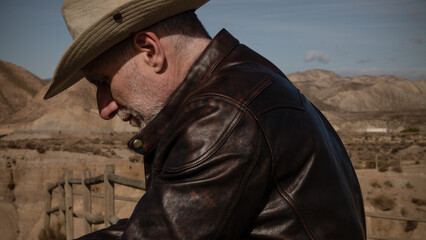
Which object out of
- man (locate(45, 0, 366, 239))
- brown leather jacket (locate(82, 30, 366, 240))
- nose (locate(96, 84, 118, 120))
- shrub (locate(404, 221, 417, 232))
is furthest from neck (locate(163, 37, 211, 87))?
shrub (locate(404, 221, 417, 232))

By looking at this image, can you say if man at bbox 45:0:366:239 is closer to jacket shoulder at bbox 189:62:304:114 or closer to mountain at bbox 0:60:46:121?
jacket shoulder at bbox 189:62:304:114

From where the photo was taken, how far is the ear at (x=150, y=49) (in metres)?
1.22

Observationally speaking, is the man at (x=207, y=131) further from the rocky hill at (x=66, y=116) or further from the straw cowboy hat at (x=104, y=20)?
the rocky hill at (x=66, y=116)

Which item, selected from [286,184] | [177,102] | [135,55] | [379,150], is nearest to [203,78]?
[177,102]

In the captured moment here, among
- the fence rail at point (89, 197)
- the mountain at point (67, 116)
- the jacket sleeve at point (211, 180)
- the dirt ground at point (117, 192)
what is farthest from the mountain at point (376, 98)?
the jacket sleeve at point (211, 180)

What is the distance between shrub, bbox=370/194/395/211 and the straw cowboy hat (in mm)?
13857

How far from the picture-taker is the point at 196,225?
0.92 meters

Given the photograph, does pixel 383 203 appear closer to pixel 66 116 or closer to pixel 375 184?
pixel 375 184

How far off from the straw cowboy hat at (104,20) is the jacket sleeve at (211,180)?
1.25ft

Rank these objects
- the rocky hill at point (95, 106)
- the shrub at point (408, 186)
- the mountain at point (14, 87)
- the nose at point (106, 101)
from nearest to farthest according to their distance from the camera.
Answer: the nose at point (106, 101)
the shrub at point (408, 186)
the rocky hill at point (95, 106)
the mountain at point (14, 87)

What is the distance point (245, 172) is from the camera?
924 mm

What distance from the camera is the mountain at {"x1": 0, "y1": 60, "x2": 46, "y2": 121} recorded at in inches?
3297

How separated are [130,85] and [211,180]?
49 cm

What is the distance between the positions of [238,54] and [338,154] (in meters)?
0.42
